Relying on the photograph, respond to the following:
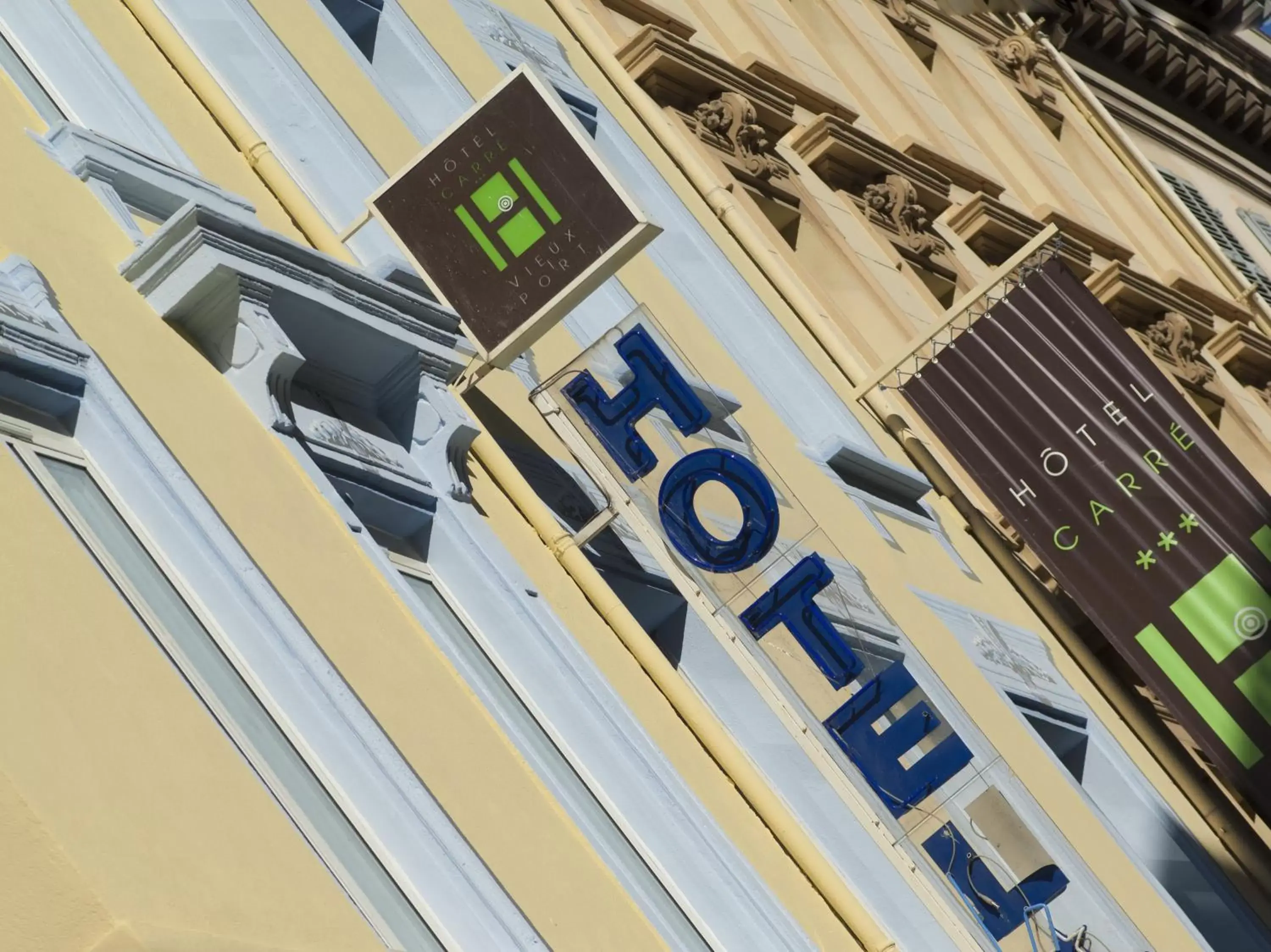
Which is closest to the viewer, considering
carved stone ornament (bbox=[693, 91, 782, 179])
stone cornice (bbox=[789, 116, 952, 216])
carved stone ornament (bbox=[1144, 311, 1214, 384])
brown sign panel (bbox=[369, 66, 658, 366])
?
brown sign panel (bbox=[369, 66, 658, 366])

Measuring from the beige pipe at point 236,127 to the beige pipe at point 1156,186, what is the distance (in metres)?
19.8

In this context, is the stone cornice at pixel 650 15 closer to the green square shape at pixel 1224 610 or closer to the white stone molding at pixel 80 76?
Result: the green square shape at pixel 1224 610

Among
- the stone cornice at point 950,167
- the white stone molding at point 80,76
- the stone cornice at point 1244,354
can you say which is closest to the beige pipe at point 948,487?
the stone cornice at point 950,167

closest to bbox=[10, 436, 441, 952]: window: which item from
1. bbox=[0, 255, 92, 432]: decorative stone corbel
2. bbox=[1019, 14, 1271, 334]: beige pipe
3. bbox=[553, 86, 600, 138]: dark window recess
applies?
bbox=[0, 255, 92, 432]: decorative stone corbel

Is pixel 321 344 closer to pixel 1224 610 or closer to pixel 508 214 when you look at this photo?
pixel 508 214

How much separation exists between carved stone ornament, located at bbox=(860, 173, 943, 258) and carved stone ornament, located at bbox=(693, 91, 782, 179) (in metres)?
1.90

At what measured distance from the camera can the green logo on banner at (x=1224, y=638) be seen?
1535cm

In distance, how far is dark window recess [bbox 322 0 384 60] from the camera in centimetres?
1381

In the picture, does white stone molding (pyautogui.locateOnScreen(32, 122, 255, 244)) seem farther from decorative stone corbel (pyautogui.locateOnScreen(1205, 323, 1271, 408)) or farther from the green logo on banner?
decorative stone corbel (pyautogui.locateOnScreen(1205, 323, 1271, 408))

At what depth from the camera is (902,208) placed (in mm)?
21438

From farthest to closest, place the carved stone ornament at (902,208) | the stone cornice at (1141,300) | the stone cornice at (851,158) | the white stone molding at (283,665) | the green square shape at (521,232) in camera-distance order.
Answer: the stone cornice at (1141,300), the carved stone ornament at (902,208), the stone cornice at (851,158), the green square shape at (521,232), the white stone molding at (283,665)

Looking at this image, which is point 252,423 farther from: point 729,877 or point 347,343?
point 729,877

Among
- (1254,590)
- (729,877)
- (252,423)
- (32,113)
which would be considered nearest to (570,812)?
(729,877)

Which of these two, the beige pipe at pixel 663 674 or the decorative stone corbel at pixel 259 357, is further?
the beige pipe at pixel 663 674
